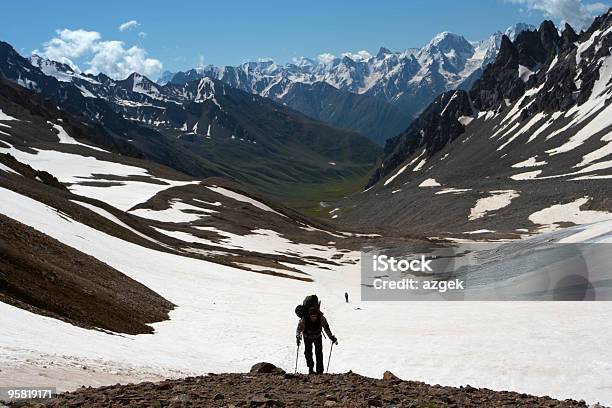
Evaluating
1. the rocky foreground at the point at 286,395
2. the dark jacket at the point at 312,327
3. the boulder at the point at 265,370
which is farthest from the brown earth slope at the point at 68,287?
the rocky foreground at the point at 286,395

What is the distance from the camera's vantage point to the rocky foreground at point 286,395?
460 inches

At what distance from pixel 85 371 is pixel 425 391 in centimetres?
863

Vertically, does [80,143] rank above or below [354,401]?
above

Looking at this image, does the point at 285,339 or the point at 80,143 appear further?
the point at 80,143

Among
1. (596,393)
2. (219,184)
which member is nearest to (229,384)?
(596,393)

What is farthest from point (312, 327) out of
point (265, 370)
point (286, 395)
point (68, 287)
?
point (68, 287)

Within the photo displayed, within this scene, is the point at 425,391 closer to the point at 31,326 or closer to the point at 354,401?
the point at 354,401

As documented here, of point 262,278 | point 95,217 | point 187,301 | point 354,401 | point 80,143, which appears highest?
point 80,143

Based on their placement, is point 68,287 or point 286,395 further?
point 68,287

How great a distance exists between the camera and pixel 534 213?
136 metres

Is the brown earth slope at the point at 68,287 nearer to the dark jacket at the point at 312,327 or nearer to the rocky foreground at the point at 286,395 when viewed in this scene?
the dark jacket at the point at 312,327

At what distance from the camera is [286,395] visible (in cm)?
1298

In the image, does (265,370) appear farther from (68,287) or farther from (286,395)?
(68,287)

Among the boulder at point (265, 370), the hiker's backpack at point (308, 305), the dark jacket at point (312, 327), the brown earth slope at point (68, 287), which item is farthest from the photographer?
the brown earth slope at point (68, 287)
